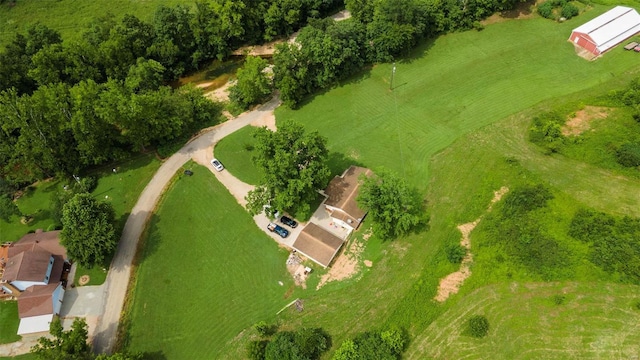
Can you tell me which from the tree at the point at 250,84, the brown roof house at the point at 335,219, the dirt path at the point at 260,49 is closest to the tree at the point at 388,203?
the brown roof house at the point at 335,219

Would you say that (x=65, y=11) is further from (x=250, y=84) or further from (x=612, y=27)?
(x=612, y=27)

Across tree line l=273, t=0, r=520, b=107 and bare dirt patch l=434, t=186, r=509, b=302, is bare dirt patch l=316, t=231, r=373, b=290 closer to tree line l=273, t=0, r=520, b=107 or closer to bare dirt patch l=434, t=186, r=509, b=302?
bare dirt patch l=434, t=186, r=509, b=302

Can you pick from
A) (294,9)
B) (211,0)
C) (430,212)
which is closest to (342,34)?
(294,9)

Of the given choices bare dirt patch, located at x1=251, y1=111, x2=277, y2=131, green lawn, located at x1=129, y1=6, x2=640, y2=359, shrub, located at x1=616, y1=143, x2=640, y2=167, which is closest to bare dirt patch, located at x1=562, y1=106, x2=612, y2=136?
green lawn, located at x1=129, y1=6, x2=640, y2=359

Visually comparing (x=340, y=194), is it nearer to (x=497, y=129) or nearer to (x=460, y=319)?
(x=460, y=319)

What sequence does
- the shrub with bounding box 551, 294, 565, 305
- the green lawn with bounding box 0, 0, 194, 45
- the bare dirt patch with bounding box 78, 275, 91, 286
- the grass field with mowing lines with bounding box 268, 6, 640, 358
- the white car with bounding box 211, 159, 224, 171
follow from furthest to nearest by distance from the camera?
the green lawn with bounding box 0, 0, 194, 45 → the white car with bounding box 211, 159, 224, 171 → the bare dirt patch with bounding box 78, 275, 91, 286 → the grass field with mowing lines with bounding box 268, 6, 640, 358 → the shrub with bounding box 551, 294, 565, 305

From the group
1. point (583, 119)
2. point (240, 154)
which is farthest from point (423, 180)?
point (240, 154)
